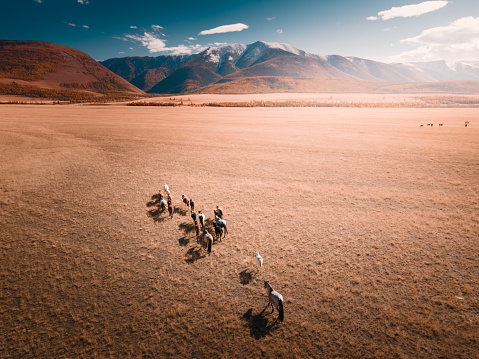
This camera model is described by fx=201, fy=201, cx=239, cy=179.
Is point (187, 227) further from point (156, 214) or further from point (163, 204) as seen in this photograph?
point (163, 204)

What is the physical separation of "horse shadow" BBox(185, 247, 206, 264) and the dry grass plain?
→ 78 mm

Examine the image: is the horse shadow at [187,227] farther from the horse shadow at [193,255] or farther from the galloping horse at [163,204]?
the galloping horse at [163,204]

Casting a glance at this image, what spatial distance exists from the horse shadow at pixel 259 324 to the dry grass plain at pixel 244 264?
0.12ft

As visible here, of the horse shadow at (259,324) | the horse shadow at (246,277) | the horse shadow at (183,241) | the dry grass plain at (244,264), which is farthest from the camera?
the horse shadow at (183,241)

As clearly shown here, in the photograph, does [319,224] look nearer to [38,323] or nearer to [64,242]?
[38,323]

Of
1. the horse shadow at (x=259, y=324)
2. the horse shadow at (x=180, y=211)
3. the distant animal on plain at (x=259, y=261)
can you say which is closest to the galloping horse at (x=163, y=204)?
the horse shadow at (x=180, y=211)

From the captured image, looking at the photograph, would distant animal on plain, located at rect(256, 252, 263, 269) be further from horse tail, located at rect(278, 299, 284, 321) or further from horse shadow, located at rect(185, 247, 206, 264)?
horse shadow, located at rect(185, 247, 206, 264)

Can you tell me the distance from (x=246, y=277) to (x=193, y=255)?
2496 mm

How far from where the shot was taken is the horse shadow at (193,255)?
8250 mm

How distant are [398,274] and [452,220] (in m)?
6.04

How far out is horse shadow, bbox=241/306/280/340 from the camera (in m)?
5.72

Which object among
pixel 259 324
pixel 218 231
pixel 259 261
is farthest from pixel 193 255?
pixel 259 324

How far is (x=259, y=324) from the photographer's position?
19.5ft

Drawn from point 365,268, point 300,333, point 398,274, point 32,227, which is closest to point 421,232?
point 398,274
